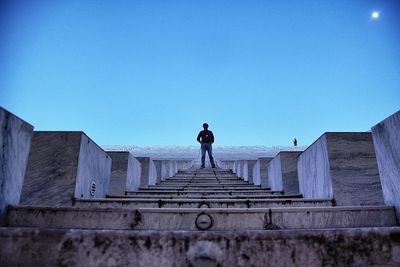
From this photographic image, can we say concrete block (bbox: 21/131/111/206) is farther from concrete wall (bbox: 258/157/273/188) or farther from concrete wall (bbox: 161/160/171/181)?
concrete wall (bbox: 161/160/171/181)

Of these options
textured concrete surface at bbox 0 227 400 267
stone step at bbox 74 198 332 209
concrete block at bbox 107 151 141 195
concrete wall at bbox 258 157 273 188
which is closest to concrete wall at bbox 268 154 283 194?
concrete wall at bbox 258 157 273 188

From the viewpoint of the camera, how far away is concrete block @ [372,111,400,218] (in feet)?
6.49

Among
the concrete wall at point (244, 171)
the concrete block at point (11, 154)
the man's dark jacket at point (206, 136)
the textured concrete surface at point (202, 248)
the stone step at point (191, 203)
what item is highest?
the man's dark jacket at point (206, 136)

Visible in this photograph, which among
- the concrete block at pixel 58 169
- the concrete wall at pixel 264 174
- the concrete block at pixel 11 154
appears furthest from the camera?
the concrete wall at pixel 264 174

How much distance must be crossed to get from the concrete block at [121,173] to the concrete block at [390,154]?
390 cm

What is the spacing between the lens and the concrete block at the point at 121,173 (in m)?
4.83

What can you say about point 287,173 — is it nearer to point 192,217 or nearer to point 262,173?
point 262,173

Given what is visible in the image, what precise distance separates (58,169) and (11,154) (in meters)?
1.17

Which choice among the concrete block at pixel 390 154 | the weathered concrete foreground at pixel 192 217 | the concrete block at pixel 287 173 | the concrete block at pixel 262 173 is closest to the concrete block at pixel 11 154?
the weathered concrete foreground at pixel 192 217

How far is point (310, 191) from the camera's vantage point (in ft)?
12.7

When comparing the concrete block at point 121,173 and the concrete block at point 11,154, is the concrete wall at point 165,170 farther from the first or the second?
the concrete block at point 11,154

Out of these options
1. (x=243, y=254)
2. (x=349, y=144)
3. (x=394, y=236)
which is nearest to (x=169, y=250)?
(x=243, y=254)

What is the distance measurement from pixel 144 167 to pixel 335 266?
561 centimetres

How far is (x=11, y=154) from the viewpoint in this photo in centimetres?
195
